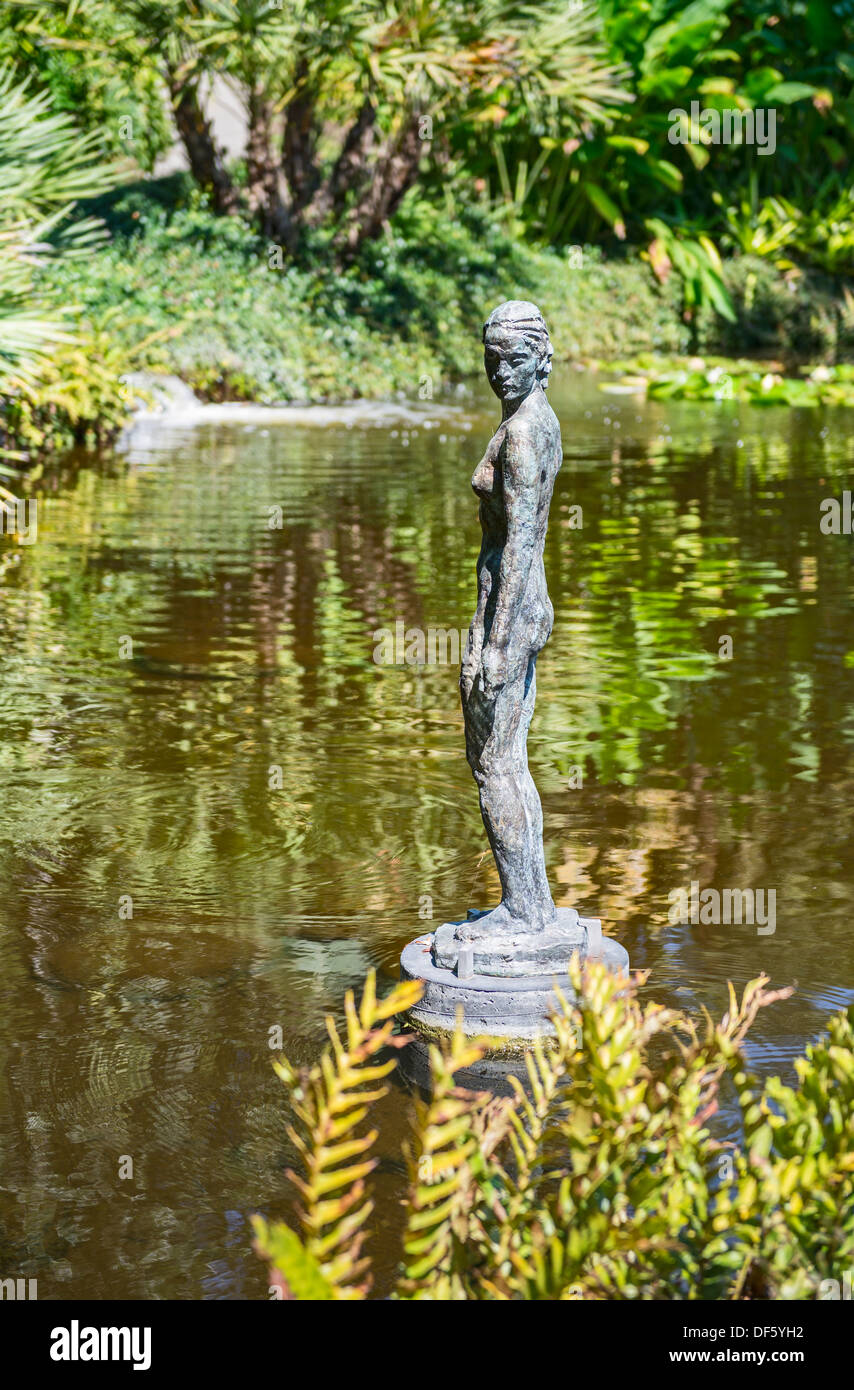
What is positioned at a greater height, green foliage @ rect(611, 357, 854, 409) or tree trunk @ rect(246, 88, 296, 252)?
tree trunk @ rect(246, 88, 296, 252)

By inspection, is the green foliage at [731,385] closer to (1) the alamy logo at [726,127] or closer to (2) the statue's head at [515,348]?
(1) the alamy logo at [726,127]

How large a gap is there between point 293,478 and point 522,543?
35.5ft

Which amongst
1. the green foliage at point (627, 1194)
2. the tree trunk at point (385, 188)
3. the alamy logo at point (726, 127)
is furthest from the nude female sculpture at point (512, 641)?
the alamy logo at point (726, 127)

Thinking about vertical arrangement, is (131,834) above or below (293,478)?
below

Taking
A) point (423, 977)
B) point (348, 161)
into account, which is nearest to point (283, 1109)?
point (423, 977)

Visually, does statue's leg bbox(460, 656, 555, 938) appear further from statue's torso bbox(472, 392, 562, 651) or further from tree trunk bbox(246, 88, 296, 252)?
tree trunk bbox(246, 88, 296, 252)

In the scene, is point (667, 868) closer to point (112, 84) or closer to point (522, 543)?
point (522, 543)

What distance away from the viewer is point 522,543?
15.2 ft

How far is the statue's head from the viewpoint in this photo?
4629 millimetres

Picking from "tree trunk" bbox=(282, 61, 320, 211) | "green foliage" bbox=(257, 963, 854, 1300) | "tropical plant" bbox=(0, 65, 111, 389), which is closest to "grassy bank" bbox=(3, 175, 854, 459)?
"tree trunk" bbox=(282, 61, 320, 211)

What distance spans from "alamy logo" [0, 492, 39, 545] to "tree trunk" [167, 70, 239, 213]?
9.58 m

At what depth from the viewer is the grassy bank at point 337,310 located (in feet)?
62.0
